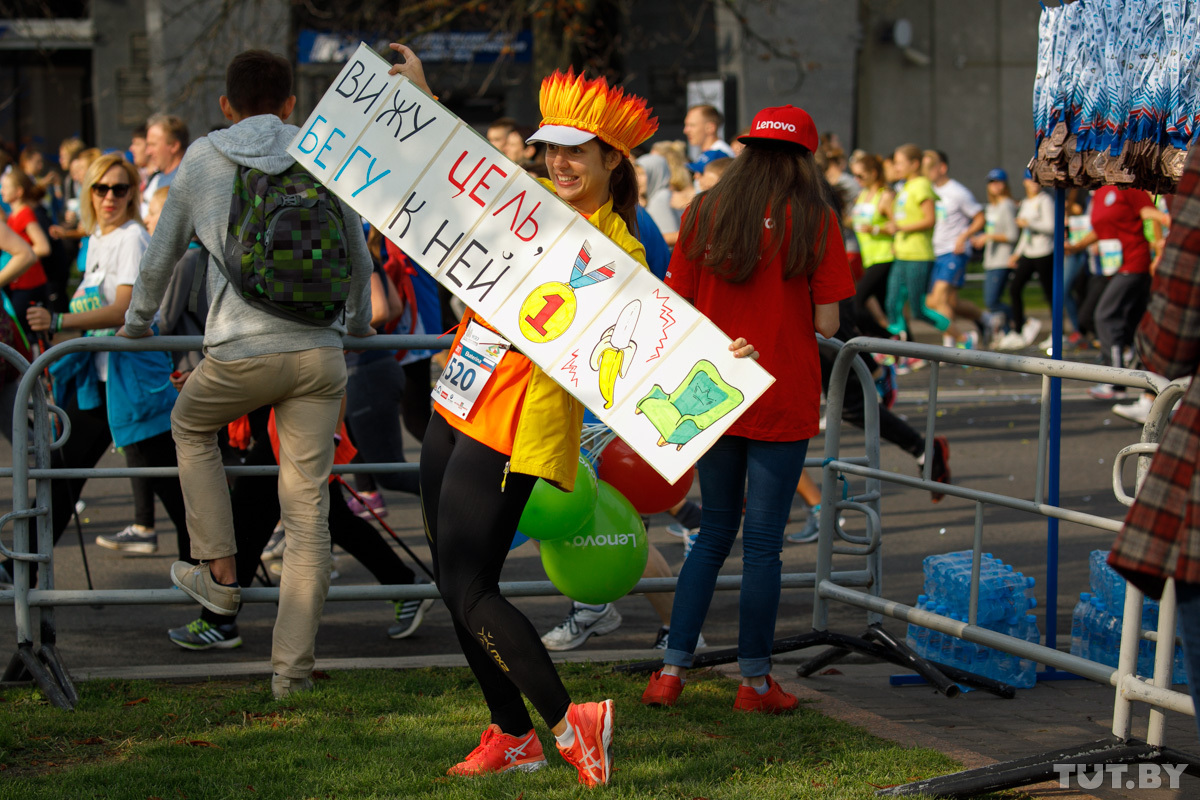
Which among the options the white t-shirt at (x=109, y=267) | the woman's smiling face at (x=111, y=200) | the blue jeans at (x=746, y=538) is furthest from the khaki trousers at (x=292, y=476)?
the woman's smiling face at (x=111, y=200)

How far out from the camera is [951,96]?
3048 centimetres

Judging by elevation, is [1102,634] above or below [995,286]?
below

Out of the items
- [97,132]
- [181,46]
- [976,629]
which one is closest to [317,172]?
[976,629]

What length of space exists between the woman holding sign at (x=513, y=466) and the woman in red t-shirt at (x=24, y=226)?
724cm

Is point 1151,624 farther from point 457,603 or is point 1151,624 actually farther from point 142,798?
point 142,798

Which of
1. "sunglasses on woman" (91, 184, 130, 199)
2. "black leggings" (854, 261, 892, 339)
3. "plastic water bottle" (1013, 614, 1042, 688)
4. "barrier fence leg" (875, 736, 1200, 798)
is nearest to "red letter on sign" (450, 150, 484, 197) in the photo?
"barrier fence leg" (875, 736, 1200, 798)

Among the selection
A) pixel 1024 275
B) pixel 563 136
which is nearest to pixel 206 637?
pixel 563 136

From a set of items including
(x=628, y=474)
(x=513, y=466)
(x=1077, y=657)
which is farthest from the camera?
(x=628, y=474)

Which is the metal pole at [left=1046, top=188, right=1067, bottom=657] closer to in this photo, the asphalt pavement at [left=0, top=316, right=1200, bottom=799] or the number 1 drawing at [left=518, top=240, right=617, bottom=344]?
the asphalt pavement at [left=0, top=316, right=1200, bottom=799]

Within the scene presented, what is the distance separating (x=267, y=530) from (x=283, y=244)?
1.43 m

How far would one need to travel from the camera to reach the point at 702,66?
2892 centimetres

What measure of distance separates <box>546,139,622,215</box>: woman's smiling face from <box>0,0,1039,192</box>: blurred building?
63.3ft

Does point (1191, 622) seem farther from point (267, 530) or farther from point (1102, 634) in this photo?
point (267, 530)

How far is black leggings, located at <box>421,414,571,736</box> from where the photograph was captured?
3.40m
